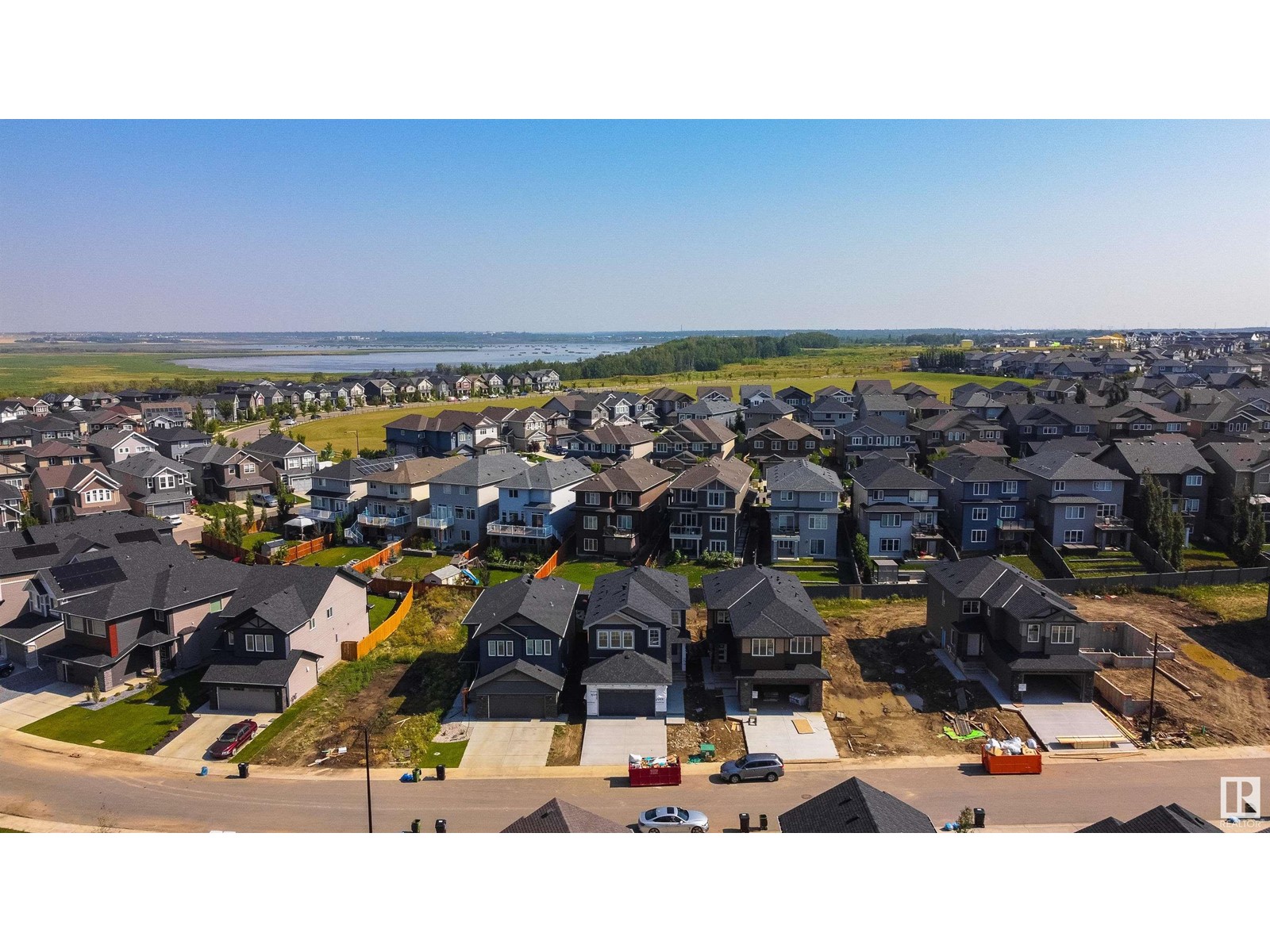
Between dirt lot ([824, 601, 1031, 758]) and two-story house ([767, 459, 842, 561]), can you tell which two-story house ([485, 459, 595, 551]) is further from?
dirt lot ([824, 601, 1031, 758])

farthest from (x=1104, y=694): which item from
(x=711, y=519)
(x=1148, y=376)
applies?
(x=1148, y=376)

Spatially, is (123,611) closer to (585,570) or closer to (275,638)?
(275,638)

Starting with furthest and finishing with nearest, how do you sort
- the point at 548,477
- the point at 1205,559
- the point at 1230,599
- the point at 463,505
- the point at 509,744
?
1. the point at 463,505
2. the point at 548,477
3. the point at 1205,559
4. the point at 1230,599
5. the point at 509,744

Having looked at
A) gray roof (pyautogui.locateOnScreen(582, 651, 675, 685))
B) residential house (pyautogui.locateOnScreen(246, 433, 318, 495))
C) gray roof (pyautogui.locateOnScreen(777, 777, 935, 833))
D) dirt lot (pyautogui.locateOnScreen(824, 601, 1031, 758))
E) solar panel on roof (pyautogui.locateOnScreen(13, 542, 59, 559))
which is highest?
residential house (pyautogui.locateOnScreen(246, 433, 318, 495))

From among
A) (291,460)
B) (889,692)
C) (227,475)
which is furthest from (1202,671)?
(227,475)

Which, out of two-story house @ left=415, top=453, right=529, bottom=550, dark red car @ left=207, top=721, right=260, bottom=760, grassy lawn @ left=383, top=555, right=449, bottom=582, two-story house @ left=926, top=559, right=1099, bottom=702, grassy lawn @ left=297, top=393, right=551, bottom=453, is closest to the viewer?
dark red car @ left=207, top=721, right=260, bottom=760

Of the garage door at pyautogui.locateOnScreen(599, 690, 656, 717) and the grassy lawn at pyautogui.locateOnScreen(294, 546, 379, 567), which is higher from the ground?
the grassy lawn at pyautogui.locateOnScreen(294, 546, 379, 567)

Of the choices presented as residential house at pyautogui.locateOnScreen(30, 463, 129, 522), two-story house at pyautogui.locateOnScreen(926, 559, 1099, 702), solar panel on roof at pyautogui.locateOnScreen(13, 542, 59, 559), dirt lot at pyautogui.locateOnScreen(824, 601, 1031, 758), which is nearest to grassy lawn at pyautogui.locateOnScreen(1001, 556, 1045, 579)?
dirt lot at pyautogui.locateOnScreen(824, 601, 1031, 758)
